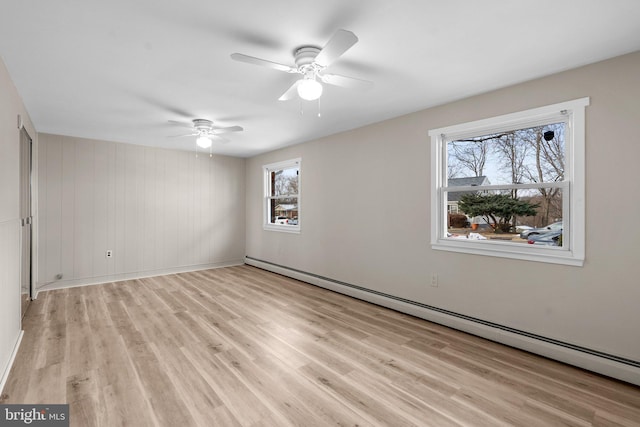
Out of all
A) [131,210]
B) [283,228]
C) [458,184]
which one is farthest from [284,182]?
[458,184]

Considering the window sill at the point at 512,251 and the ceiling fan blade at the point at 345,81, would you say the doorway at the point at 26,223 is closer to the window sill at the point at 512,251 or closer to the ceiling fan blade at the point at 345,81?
the ceiling fan blade at the point at 345,81

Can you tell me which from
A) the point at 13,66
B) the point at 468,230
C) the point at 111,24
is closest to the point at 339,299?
the point at 468,230

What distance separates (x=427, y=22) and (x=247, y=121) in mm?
2707

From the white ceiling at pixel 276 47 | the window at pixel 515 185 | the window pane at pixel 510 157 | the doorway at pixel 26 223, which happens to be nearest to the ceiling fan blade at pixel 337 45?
the white ceiling at pixel 276 47

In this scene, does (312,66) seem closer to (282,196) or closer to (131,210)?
(282,196)

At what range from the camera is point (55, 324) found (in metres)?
3.31

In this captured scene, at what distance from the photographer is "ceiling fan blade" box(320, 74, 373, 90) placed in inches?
91.0

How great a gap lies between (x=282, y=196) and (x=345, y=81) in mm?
3753

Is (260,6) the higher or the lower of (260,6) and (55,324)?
the higher

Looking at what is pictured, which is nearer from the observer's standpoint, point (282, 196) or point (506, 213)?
point (506, 213)

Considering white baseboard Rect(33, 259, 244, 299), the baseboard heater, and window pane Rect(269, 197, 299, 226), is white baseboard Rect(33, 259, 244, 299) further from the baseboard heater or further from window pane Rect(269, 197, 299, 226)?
the baseboard heater

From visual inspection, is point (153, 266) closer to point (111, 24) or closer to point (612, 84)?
point (111, 24)

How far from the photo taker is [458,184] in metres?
3.32

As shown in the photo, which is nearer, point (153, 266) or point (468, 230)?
point (468, 230)
